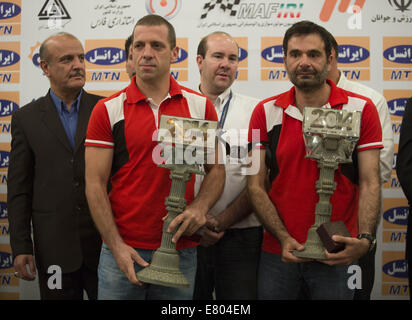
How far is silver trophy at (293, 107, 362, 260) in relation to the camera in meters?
1.94

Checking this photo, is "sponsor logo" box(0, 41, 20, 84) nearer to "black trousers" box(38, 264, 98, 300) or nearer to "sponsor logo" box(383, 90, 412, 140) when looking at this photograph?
"black trousers" box(38, 264, 98, 300)

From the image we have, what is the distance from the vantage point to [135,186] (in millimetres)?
2047

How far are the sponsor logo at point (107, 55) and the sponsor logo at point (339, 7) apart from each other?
1665 mm

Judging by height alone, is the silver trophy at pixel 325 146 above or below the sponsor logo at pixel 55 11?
below

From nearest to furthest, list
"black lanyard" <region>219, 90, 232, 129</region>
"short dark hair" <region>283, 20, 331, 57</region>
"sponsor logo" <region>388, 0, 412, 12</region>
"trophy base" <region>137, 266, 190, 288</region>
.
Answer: "trophy base" <region>137, 266, 190, 288</region>, "short dark hair" <region>283, 20, 331, 57</region>, "black lanyard" <region>219, 90, 232, 129</region>, "sponsor logo" <region>388, 0, 412, 12</region>

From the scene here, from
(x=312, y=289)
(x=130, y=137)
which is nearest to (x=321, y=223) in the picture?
(x=312, y=289)

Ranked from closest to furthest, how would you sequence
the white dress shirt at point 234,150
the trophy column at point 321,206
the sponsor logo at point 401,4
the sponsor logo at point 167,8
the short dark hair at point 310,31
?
the trophy column at point 321,206
the short dark hair at point 310,31
the white dress shirt at point 234,150
the sponsor logo at point 401,4
the sponsor logo at point 167,8

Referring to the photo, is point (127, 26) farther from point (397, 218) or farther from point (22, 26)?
point (397, 218)

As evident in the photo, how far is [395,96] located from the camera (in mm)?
3594

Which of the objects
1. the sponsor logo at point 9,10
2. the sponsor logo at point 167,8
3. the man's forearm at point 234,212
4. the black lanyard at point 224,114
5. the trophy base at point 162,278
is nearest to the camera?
the trophy base at point 162,278

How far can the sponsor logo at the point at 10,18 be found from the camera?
377cm

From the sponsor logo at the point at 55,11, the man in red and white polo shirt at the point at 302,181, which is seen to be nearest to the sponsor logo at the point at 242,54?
the man in red and white polo shirt at the point at 302,181

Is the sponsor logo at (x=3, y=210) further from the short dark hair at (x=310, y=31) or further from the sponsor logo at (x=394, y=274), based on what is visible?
the sponsor logo at (x=394, y=274)

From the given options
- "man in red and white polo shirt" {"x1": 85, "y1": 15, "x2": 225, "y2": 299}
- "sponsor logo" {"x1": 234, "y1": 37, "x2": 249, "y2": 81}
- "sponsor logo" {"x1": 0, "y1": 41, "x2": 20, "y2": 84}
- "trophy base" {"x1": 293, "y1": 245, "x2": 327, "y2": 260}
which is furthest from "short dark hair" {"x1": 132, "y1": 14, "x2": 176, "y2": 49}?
"sponsor logo" {"x1": 0, "y1": 41, "x2": 20, "y2": 84}
